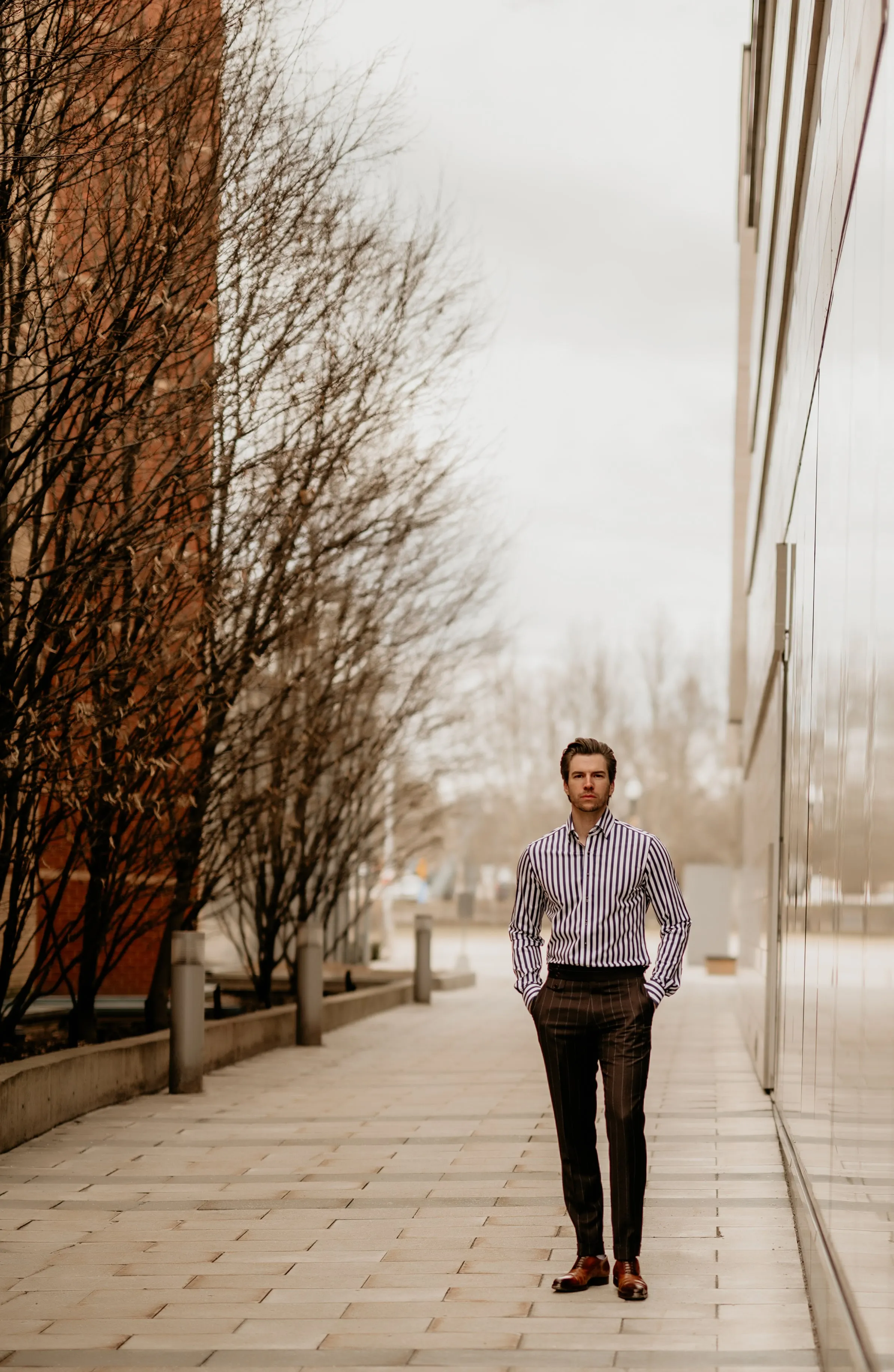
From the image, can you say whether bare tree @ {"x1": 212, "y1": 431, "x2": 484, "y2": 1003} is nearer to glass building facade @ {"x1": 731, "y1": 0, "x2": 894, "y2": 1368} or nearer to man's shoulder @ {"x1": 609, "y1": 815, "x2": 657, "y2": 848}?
glass building facade @ {"x1": 731, "y1": 0, "x2": 894, "y2": 1368}

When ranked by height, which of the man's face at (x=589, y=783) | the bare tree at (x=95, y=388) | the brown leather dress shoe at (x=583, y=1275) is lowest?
the brown leather dress shoe at (x=583, y=1275)

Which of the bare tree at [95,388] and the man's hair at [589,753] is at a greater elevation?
the bare tree at [95,388]

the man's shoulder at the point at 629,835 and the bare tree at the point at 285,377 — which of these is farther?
the bare tree at the point at 285,377

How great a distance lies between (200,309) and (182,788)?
413 cm

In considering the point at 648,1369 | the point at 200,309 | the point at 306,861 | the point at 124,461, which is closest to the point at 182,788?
the point at 124,461

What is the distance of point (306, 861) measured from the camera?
60.4 feet

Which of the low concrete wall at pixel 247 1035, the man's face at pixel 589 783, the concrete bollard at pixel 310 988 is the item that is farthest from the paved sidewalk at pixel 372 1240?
the concrete bollard at pixel 310 988

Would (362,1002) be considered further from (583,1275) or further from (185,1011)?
(583,1275)

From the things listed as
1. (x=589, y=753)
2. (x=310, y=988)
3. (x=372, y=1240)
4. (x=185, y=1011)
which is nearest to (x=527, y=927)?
(x=589, y=753)

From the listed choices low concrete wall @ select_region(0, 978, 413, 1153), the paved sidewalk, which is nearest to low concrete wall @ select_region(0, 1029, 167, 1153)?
low concrete wall @ select_region(0, 978, 413, 1153)

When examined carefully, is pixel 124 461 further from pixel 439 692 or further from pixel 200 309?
pixel 439 692

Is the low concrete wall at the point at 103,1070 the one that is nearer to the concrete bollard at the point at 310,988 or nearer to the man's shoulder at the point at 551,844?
the concrete bollard at the point at 310,988

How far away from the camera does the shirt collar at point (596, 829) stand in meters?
5.93

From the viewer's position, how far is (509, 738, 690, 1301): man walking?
19.0 feet
